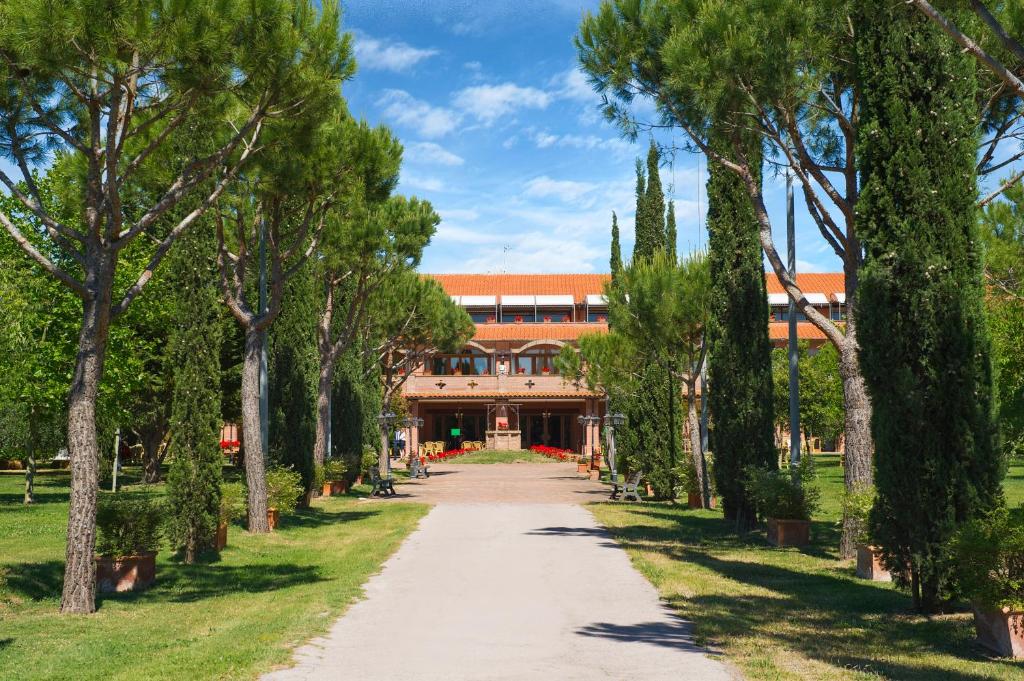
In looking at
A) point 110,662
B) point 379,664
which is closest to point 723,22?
point 379,664

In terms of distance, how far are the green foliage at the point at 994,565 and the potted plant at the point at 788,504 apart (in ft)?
21.4

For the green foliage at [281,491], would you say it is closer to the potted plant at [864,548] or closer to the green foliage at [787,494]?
the green foliage at [787,494]

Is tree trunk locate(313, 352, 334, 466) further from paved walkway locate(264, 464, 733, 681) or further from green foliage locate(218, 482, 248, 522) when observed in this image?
paved walkway locate(264, 464, 733, 681)

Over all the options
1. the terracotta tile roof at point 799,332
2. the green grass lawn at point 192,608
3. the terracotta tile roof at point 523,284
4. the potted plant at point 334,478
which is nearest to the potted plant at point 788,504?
the green grass lawn at point 192,608

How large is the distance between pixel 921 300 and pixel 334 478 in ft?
59.6

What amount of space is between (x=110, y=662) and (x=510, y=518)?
11.4 meters

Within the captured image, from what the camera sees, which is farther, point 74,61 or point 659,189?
point 659,189

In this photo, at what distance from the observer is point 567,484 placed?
2852 centimetres

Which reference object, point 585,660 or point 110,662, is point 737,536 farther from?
point 110,662

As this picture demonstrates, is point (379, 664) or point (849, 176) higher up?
point (849, 176)

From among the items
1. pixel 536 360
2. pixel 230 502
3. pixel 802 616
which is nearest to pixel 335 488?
pixel 230 502

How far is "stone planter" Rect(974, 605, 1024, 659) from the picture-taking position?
586 cm

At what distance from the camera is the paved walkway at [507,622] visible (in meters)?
5.66

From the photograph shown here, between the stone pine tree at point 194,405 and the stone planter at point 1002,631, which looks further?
the stone pine tree at point 194,405
